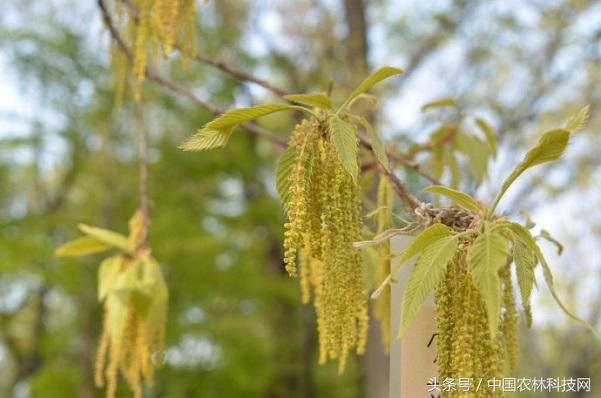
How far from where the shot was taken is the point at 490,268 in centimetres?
79

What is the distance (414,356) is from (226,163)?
4.75 meters

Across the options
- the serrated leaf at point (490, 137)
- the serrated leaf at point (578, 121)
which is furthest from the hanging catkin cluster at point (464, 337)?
the serrated leaf at point (490, 137)

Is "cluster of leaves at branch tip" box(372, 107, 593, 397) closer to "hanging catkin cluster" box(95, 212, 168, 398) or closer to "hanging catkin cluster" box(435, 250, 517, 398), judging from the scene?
"hanging catkin cluster" box(435, 250, 517, 398)

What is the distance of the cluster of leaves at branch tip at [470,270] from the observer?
2.72 ft

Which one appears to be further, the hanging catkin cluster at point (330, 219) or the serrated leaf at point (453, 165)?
the serrated leaf at point (453, 165)

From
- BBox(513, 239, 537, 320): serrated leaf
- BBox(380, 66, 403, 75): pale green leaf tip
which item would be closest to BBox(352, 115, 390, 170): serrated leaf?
BBox(380, 66, 403, 75): pale green leaf tip

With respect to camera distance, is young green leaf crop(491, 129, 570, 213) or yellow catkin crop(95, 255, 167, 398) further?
yellow catkin crop(95, 255, 167, 398)

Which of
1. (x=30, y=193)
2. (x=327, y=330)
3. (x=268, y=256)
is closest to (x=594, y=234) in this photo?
(x=268, y=256)

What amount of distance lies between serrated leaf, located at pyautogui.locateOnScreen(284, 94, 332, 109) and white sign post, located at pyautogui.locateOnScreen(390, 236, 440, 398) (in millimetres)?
235

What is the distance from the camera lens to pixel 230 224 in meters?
5.49

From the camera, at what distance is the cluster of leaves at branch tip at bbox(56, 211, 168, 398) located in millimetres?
1550

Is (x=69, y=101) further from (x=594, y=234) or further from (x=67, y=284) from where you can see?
(x=594, y=234)

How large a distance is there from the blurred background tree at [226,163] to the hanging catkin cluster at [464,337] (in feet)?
9.30

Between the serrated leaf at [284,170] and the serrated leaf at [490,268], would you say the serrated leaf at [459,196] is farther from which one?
the serrated leaf at [284,170]
